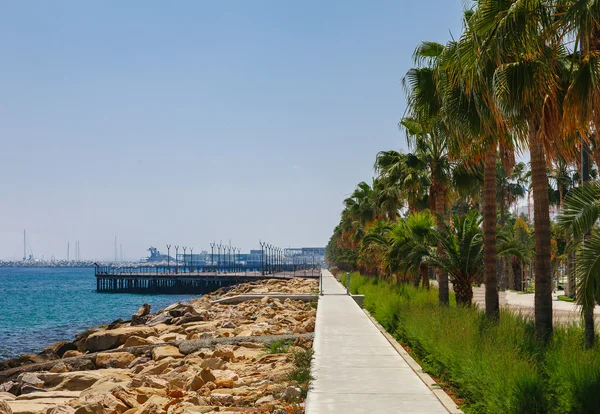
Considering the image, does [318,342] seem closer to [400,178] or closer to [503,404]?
[503,404]

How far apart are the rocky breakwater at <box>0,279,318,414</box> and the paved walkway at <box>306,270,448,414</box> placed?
0.39 meters

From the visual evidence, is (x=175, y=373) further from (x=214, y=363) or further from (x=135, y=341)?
(x=135, y=341)

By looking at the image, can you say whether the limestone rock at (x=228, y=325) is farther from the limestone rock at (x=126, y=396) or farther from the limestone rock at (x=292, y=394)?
the limestone rock at (x=292, y=394)

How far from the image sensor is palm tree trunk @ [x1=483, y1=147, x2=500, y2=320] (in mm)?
15531

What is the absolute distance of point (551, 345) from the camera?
10.3 m

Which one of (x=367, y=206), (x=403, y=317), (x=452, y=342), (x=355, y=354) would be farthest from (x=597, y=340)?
(x=367, y=206)

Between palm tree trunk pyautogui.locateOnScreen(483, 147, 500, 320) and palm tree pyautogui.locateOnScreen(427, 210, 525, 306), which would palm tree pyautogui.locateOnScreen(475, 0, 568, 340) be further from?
palm tree pyautogui.locateOnScreen(427, 210, 525, 306)

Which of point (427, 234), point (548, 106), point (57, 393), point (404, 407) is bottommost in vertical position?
point (57, 393)

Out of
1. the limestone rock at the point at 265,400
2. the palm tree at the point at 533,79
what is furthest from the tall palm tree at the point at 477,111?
the limestone rock at the point at 265,400

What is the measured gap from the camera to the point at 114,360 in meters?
18.8

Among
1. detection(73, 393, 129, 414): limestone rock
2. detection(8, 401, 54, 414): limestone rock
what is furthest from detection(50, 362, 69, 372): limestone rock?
detection(73, 393, 129, 414): limestone rock

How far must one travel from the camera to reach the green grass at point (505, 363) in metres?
7.63

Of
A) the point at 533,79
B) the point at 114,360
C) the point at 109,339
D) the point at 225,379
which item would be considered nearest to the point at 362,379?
the point at 225,379

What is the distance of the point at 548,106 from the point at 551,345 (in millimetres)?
4142
